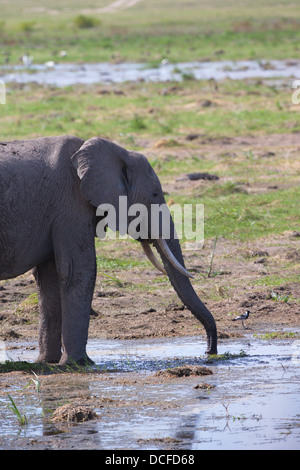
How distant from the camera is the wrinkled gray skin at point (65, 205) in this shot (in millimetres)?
7422

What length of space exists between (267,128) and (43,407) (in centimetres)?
1376

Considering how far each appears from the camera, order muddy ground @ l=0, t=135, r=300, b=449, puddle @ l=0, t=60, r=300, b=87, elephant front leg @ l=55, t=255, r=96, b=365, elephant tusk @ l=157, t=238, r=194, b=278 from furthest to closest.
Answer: puddle @ l=0, t=60, r=300, b=87
elephant tusk @ l=157, t=238, r=194, b=278
elephant front leg @ l=55, t=255, r=96, b=365
muddy ground @ l=0, t=135, r=300, b=449

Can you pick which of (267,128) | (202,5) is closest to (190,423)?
(267,128)

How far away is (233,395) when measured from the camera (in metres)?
6.74

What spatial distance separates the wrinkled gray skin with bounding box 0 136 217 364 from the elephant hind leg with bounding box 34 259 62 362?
0.20 meters

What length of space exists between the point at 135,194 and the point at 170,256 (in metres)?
0.57

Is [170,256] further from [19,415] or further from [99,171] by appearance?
[19,415]

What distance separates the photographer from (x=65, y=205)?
7555mm

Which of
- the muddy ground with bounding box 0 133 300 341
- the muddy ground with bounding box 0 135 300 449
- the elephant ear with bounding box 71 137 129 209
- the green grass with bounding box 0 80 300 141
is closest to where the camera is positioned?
the muddy ground with bounding box 0 135 300 449

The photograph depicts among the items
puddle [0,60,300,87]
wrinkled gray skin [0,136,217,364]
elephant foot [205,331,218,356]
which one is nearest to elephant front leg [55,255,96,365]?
wrinkled gray skin [0,136,217,364]

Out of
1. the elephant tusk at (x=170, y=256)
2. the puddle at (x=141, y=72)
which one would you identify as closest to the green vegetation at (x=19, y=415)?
the elephant tusk at (x=170, y=256)

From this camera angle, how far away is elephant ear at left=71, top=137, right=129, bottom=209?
741cm

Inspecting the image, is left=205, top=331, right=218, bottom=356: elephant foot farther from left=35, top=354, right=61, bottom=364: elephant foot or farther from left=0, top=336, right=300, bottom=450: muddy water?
left=35, top=354, right=61, bottom=364: elephant foot

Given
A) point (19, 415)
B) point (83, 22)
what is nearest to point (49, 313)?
point (19, 415)
